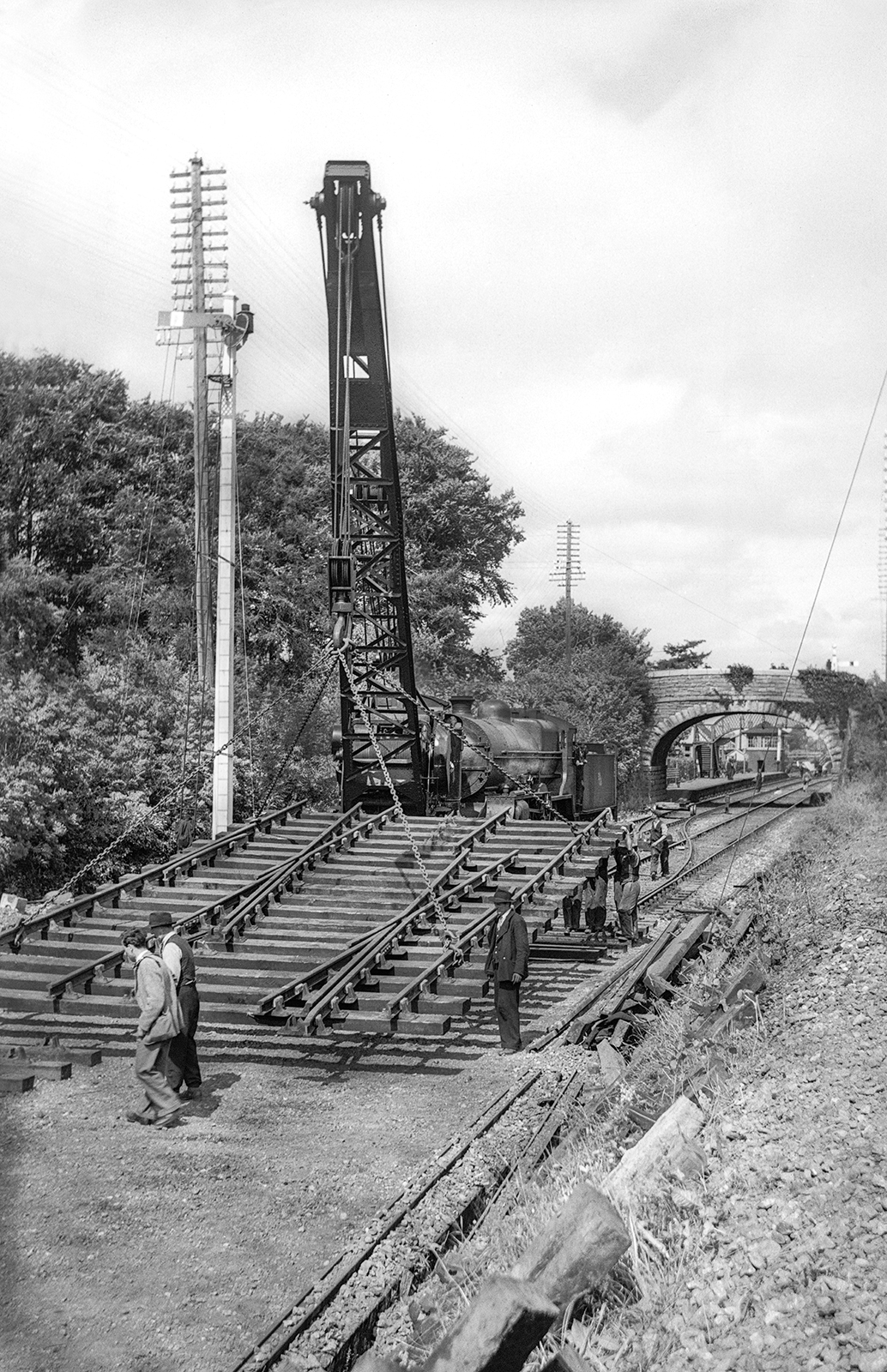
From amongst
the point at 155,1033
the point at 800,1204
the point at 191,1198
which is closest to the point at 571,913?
the point at 155,1033

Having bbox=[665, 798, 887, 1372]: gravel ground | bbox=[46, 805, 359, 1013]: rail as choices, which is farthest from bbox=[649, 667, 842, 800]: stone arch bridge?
bbox=[665, 798, 887, 1372]: gravel ground

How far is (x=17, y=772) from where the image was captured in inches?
784

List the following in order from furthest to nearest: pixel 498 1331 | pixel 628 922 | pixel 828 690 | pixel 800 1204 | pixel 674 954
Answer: pixel 828 690, pixel 628 922, pixel 674 954, pixel 800 1204, pixel 498 1331

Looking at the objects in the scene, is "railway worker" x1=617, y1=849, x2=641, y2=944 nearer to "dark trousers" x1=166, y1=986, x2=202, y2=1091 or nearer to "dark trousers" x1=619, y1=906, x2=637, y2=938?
"dark trousers" x1=619, y1=906, x2=637, y2=938

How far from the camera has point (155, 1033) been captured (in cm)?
939

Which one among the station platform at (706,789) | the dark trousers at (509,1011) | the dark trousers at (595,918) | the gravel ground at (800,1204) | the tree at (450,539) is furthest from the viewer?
the station platform at (706,789)

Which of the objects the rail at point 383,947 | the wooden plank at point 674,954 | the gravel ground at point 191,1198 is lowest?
the gravel ground at point 191,1198

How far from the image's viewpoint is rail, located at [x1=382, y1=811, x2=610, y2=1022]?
1049 centimetres

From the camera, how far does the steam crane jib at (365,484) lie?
17781 millimetres

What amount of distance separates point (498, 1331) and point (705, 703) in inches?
2002

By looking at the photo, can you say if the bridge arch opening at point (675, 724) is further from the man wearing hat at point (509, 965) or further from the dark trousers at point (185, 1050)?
the dark trousers at point (185, 1050)

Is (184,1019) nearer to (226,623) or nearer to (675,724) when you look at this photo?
(226,623)

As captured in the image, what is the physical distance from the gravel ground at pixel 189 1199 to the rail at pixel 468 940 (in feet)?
2.41

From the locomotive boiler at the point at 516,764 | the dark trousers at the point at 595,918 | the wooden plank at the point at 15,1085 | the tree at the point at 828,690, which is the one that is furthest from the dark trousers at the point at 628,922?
the tree at the point at 828,690
